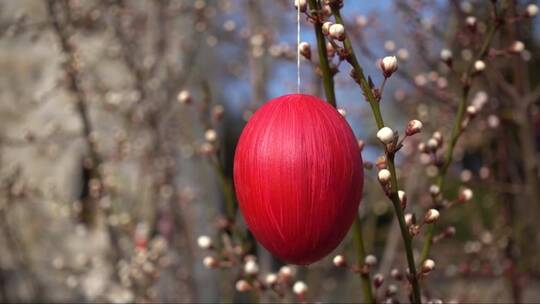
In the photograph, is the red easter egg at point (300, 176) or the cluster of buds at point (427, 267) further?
the cluster of buds at point (427, 267)

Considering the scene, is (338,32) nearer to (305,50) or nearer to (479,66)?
(305,50)

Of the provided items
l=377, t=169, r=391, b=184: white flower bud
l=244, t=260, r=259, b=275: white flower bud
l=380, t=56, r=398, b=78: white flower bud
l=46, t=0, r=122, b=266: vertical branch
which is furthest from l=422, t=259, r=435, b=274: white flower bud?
l=46, t=0, r=122, b=266: vertical branch

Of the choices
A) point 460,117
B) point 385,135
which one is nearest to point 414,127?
point 385,135

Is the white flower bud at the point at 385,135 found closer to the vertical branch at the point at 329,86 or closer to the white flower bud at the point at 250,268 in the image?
the vertical branch at the point at 329,86

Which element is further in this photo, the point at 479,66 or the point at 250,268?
the point at 250,268

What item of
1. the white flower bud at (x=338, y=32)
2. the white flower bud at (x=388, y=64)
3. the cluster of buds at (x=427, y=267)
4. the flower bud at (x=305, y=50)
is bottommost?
the cluster of buds at (x=427, y=267)

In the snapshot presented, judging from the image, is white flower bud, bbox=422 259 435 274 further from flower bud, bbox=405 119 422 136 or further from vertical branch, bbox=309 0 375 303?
flower bud, bbox=405 119 422 136

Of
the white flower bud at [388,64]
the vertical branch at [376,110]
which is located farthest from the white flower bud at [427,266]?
the white flower bud at [388,64]
